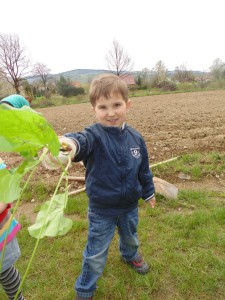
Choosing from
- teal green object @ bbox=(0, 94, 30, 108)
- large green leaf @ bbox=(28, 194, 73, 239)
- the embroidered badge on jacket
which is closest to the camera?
large green leaf @ bbox=(28, 194, 73, 239)

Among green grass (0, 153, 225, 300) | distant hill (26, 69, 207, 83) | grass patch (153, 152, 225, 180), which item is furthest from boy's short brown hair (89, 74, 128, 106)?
distant hill (26, 69, 207, 83)

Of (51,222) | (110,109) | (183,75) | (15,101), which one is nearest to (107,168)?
(110,109)

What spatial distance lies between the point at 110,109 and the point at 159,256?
1.71 metres

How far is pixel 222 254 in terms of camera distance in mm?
2643

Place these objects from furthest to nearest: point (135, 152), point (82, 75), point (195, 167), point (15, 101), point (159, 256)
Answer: point (82, 75)
point (195, 167)
point (159, 256)
point (135, 152)
point (15, 101)

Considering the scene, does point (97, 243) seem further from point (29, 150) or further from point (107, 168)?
point (29, 150)

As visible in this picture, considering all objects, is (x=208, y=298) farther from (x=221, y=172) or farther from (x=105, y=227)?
(x=221, y=172)

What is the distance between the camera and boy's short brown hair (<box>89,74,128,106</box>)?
1.78 metres

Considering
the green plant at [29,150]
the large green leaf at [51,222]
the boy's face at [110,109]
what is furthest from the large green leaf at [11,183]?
the boy's face at [110,109]

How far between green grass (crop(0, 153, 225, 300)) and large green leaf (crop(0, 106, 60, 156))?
6.98 ft

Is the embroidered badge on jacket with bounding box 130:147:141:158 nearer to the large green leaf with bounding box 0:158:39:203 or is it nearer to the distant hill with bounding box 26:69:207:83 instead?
the large green leaf with bounding box 0:158:39:203

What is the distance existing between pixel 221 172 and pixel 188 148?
4.29 feet

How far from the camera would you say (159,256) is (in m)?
2.68

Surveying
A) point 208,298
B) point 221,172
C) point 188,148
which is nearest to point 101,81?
point 208,298
